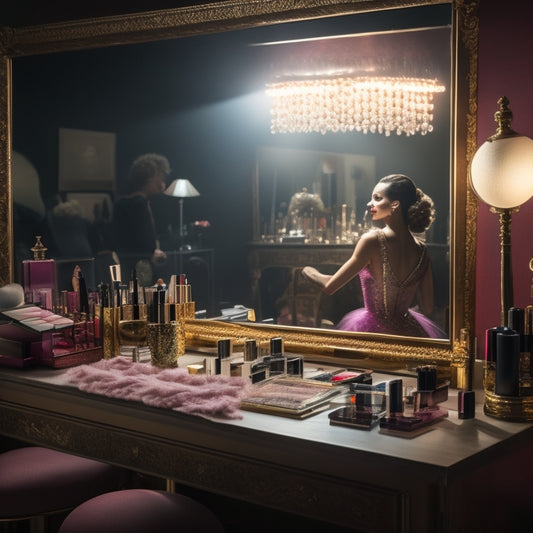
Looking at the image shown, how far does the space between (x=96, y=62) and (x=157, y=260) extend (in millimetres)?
666

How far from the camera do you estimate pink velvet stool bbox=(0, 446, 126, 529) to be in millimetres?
2090

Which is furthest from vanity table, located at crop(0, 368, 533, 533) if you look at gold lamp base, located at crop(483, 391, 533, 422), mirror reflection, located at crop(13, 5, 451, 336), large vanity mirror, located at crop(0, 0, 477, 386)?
mirror reflection, located at crop(13, 5, 451, 336)

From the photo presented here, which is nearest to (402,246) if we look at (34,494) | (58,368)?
(58,368)

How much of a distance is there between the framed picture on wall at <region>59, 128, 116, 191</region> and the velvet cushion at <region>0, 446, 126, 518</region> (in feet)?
2.85

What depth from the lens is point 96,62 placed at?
8.45 ft

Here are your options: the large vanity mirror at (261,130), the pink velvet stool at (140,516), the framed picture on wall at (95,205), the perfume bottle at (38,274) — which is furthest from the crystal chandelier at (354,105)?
the pink velvet stool at (140,516)

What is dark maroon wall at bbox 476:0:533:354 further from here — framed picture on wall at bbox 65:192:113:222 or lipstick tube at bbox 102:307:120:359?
framed picture on wall at bbox 65:192:113:222

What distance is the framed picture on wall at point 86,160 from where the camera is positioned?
2590 mm

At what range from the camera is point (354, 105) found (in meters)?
2.10

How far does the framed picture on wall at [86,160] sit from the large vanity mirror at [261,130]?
13 millimetres

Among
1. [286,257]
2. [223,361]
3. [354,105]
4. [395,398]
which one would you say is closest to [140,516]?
[223,361]

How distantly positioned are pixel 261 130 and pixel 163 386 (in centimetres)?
80

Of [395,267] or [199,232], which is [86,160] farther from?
[395,267]

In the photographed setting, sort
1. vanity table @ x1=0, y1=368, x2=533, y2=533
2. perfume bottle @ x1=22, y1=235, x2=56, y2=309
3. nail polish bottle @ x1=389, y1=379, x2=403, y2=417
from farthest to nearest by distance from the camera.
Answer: perfume bottle @ x1=22, y1=235, x2=56, y2=309, nail polish bottle @ x1=389, y1=379, x2=403, y2=417, vanity table @ x1=0, y1=368, x2=533, y2=533
